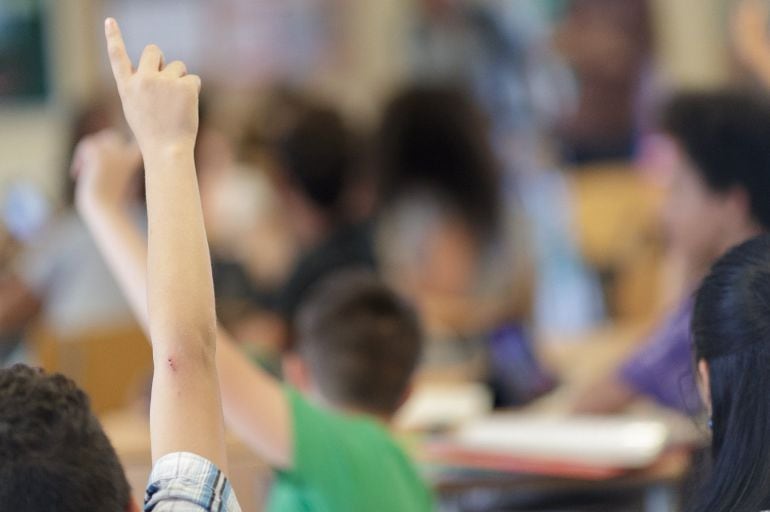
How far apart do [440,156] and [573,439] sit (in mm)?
1646

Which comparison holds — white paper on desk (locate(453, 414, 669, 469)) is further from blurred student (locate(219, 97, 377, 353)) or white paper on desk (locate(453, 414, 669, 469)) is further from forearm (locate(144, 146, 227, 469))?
forearm (locate(144, 146, 227, 469))

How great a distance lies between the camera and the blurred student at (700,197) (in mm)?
2193

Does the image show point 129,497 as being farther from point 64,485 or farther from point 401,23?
point 401,23

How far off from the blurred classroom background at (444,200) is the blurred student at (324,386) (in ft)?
0.70

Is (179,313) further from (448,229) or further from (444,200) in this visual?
(444,200)

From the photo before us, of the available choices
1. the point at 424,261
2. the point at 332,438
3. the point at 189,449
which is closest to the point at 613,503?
the point at 332,438

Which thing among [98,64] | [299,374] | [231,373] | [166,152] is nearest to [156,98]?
[166,152]

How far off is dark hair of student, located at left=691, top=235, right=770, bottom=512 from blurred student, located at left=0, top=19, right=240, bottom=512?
0.45 m

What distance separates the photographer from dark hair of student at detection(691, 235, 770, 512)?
3.65 feet

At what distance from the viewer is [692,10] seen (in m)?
5.25

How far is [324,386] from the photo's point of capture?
187cm

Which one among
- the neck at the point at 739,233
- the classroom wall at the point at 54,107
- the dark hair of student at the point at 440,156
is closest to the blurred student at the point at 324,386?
the neck at the point at 739,233

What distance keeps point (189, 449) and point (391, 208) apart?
2.52 meters

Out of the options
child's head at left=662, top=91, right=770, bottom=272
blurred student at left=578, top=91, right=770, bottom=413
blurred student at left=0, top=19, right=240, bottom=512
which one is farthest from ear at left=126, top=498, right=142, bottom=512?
child's head at left=662, top=91, right=770, bottom=272
